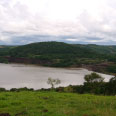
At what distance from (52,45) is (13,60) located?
3787 cm

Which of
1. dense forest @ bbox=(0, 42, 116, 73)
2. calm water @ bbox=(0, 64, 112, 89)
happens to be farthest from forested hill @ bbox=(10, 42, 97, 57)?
calm water @ bbox=(0, 64, 112, 89)

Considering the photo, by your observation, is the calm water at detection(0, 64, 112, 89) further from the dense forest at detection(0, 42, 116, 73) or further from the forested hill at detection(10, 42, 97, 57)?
the forested hill at detection(10, 42, 97, 57)

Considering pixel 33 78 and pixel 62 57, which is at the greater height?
pixel 62 57

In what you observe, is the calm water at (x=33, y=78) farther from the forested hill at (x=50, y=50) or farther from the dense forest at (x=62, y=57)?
the forested hill at (x=50, y=50)

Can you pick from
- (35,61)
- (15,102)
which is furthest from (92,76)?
(35,61)

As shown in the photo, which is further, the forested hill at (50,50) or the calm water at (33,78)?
the forested hill at (50,50)

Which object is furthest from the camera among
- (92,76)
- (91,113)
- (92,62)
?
(92,62)

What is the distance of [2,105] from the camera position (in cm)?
775

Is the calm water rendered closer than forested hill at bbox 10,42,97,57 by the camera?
Yes

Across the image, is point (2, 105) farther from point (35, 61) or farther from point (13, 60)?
point (13, 60)

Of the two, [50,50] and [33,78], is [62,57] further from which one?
[33,78]

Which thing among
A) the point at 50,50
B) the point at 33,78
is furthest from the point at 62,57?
the point at 33,78

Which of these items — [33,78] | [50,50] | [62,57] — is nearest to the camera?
[33,78]

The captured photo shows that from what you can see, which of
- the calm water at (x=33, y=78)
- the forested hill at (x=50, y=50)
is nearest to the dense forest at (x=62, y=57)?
the forested hill at (x=50, y=50)
